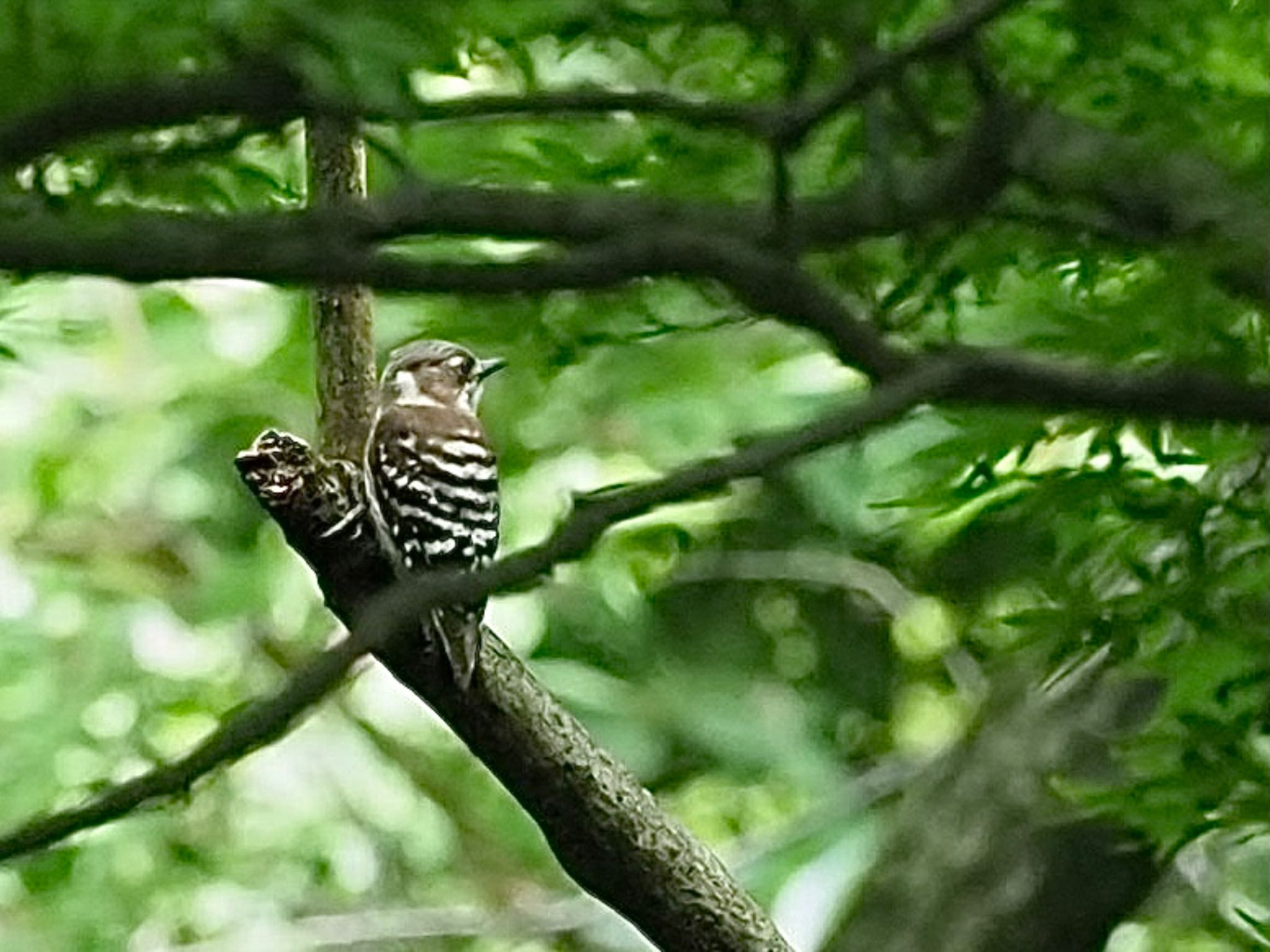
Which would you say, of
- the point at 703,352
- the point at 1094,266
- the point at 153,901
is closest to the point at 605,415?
the point at 703,352

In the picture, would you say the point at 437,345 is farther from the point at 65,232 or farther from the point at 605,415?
the point at 605,415

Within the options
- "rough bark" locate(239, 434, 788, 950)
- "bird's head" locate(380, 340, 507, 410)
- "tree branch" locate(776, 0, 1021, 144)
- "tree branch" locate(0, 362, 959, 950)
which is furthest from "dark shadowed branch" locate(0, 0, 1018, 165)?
"bird's head" locate(380, 340, 507, 410)

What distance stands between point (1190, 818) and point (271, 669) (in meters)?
1.72

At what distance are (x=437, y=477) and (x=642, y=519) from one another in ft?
1.42

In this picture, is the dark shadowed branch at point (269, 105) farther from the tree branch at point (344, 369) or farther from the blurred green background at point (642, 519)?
the tree branch at point (344, 369)

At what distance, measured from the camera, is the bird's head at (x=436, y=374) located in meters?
1.47

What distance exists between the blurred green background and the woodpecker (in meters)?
0.07

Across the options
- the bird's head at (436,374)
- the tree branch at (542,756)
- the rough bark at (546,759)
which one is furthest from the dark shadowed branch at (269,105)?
the bird's head at (436,374)

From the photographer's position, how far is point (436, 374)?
4.93ft

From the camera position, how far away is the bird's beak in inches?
53.1

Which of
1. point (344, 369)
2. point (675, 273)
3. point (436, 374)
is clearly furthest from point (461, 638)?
point (675, 273)

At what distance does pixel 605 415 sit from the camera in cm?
246

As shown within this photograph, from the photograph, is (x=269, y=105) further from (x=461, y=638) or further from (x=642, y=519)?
(x=642, y=519)

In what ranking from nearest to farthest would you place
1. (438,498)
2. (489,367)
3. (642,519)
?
1. (438,498)
2. (489,367)
3. (642,519)
